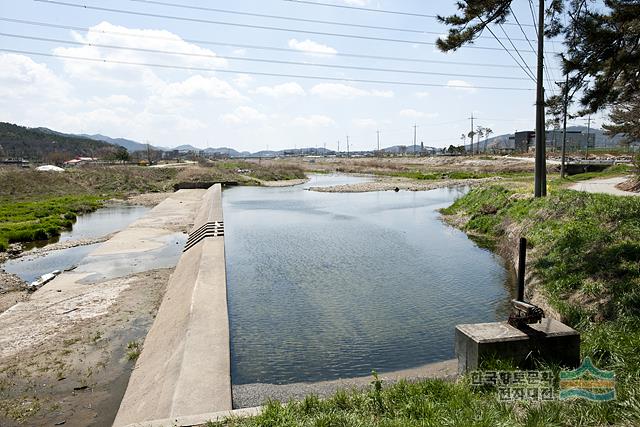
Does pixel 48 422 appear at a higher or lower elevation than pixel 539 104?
lower

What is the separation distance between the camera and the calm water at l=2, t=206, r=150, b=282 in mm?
18859

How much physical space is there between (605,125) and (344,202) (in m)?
21.0

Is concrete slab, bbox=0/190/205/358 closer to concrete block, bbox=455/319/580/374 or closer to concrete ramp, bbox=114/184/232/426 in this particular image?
concrete ramp, bbox=114/184/232/426

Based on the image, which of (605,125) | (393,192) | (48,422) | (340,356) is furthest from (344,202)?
(48,422)

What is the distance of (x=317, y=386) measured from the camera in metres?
8.38

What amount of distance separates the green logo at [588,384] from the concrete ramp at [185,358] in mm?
4492

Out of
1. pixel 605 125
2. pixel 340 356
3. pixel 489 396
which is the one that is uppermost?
pixel 605 125

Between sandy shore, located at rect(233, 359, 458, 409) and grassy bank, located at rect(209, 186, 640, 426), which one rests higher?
grassy bank, located at rect(209, 186, 640, 426)

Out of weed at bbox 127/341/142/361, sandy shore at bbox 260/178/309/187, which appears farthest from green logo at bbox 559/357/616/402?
sandy shore at bbox 260/178/309/187

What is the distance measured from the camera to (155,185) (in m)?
58.4

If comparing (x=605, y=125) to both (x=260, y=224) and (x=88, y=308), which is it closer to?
(x=260, y=224)

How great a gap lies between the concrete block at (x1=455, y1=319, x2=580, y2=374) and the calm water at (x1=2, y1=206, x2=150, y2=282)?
1615 cm

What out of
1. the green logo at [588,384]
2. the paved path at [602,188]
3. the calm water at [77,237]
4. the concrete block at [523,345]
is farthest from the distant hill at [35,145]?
the green logo at [588,384]

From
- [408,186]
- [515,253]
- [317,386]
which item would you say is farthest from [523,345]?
[408,186]
